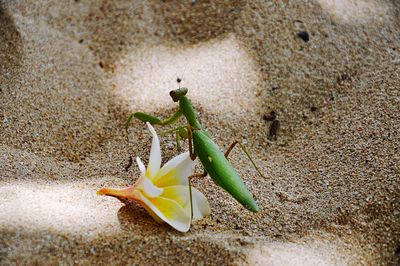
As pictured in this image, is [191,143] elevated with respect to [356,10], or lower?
lower

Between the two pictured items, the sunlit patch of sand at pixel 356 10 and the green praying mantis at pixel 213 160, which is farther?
the sunlit patch of sand at pixel 356 10

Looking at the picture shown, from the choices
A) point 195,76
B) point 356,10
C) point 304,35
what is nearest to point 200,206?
point 195,76

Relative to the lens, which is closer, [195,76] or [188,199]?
[188,199]

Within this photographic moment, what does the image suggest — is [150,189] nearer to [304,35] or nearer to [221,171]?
[221,171]

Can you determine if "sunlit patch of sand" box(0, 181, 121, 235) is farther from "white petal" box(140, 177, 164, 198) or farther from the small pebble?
the small pebble

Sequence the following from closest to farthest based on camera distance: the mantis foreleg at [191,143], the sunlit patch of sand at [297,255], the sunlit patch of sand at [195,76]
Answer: the sunlit patch of sand at [297,255]
the mantis foreleg at [191,143]
the sunlit patch of sand at [195,76]

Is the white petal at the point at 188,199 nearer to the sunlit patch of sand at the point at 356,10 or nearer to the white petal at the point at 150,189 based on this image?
the white petal at the point at 150,189

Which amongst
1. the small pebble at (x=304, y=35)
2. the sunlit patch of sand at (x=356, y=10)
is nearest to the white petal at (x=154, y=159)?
the small pebble at (x=304, y=35)
